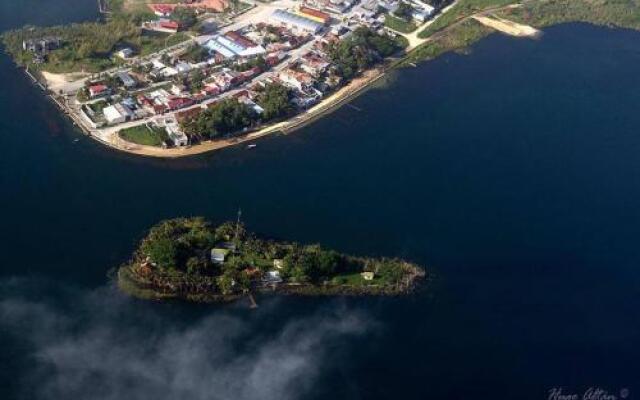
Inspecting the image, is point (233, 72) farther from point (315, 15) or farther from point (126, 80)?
point (315, 15)

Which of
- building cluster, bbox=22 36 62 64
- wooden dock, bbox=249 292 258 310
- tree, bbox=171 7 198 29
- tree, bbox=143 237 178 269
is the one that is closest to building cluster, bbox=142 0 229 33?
tree, bbox=171 7 198 29

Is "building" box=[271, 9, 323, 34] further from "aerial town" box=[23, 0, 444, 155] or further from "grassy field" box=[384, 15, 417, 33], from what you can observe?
"grassy field" box=[384, 15, 417, 33]

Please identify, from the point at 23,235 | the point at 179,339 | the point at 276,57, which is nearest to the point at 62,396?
the point at 179,339

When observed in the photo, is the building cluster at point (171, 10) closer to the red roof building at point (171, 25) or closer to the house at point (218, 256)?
the red roof building at point (171, 25)

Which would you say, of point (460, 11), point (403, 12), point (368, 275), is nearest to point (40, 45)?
point (403, 12)

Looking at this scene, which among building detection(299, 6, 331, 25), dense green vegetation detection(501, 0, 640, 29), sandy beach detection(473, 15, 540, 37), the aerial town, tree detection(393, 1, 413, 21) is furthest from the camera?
dense green vegetation detection(501, 0, 640, 29)

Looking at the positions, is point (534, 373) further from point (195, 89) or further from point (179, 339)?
point (195, 89)

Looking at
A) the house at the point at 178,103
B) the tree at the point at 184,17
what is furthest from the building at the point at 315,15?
the house at the point at 178,103
